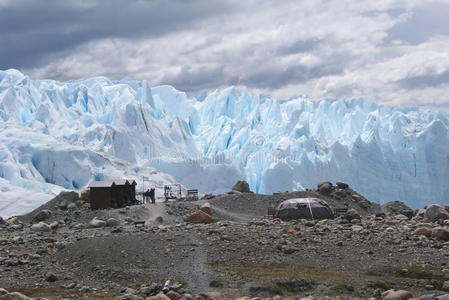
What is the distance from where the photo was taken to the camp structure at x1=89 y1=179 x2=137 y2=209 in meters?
24.8

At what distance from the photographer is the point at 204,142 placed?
6644cm

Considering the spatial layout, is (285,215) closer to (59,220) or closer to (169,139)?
(59,220)

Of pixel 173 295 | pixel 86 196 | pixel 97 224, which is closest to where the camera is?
pixel 173 295

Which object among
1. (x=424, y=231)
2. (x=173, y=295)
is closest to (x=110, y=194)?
(x=424, y=231)

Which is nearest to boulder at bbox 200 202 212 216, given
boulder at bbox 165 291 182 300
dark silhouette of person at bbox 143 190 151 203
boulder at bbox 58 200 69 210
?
dark silhouette of person at bbox 143 190 151 203

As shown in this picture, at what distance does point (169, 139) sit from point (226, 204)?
3618 cm

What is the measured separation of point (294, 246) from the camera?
47.9 feet

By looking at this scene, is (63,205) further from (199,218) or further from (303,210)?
(303,210)

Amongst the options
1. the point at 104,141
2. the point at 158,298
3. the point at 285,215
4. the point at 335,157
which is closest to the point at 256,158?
the point at 335,157

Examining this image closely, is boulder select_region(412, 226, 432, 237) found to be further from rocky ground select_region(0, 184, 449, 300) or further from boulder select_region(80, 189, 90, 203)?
boulder select_region(80, 189, 90, 203)

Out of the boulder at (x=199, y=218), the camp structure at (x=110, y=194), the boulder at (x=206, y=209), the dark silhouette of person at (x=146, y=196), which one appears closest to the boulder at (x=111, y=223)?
the boulder at (x=199, y=218)

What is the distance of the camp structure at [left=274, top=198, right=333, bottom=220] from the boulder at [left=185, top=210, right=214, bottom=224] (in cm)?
257

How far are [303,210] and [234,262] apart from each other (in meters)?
8.61

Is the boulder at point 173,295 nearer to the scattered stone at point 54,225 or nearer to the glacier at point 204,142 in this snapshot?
the scattered stone at point 54,225
